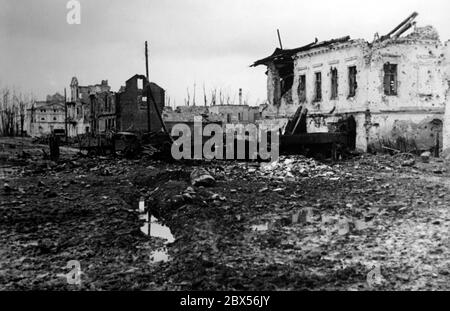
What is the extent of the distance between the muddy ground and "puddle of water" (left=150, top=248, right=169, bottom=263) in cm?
8

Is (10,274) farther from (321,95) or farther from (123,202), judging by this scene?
(321,95)

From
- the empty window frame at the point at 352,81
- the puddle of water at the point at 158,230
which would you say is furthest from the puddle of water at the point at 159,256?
the empty window frame at the point at 352,81

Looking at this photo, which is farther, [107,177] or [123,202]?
[107,177]

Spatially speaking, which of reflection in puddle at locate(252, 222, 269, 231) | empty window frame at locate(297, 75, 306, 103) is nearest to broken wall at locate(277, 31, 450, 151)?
empty window frame at locate(297, 75, 306, 103)

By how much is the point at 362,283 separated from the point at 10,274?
4.32 metres

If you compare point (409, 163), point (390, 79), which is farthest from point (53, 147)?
point (390, 79)

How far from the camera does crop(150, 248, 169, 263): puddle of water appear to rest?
5852 millimetres

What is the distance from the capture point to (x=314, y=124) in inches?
933

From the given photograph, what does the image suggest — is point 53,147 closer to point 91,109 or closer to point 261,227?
point 261,227

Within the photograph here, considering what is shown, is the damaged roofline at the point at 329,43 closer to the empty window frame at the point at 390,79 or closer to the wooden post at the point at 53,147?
the empty window frame at the point at 390,79

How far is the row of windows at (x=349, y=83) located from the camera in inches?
811

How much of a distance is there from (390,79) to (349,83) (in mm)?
2016

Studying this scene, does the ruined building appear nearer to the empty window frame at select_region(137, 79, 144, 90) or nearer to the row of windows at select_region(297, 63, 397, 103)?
the empty window frame at select_region(137, 79, 144, 90)
